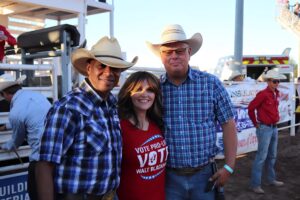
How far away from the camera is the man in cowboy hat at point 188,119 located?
2684mm

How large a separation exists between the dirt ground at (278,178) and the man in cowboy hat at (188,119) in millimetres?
2910

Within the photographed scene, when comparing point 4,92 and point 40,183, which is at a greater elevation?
point 4,92

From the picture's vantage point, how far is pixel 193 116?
2701mm

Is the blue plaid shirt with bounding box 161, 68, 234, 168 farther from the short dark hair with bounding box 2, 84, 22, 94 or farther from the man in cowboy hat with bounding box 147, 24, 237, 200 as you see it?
the short dark hair with bounding box 2, 84, 22, 94

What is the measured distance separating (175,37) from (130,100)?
0.57 m

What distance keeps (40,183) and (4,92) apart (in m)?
2.07

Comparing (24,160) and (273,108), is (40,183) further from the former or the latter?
(273,108)

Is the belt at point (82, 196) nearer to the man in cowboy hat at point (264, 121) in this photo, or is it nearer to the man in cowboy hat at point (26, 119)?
the man in cowboy hat at point (26, 119)

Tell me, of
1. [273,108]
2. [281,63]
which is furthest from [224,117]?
[281,63]

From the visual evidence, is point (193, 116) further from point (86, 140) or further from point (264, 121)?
point (264, 121)

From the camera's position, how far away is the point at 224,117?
2.77 meters

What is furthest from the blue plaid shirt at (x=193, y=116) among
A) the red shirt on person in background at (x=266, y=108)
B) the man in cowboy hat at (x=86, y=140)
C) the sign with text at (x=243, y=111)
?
the sign with text at (x=243, y=111)

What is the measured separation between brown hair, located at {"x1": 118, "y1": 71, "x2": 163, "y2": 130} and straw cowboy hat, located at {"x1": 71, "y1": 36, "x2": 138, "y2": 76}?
39 centimetres

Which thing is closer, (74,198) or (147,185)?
(74,198)
